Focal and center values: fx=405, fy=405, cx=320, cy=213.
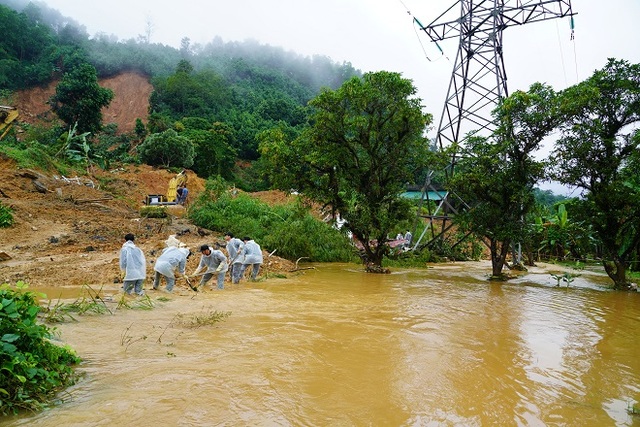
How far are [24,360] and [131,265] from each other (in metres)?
5.60

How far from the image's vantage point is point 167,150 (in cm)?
3338

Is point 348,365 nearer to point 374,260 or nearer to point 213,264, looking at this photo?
point 213,264

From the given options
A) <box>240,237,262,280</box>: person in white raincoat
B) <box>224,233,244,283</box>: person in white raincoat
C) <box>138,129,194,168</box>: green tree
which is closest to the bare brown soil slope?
<box>138,129,194,168</box>: green tree

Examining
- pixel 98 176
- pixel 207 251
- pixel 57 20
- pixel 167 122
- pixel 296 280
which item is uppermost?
pixel 57 20

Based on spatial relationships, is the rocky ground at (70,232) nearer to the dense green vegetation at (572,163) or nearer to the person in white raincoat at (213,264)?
the person in white raincoat at (213,264)

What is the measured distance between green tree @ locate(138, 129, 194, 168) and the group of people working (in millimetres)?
24405

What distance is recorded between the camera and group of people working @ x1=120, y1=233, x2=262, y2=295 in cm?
868

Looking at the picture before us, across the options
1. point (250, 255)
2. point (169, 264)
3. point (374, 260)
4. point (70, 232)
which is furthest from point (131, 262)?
point (374, 260)

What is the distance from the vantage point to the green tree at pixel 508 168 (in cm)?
1250

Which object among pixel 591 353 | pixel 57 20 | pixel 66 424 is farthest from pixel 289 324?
pixel 57 20

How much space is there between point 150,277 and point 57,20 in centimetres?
8358

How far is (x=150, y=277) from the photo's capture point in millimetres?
10719

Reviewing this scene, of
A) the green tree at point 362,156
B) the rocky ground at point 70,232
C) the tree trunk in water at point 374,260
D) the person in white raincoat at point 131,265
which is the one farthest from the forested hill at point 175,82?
the person in white raincoat at point 131,265

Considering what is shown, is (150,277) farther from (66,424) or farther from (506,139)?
(506,139)
